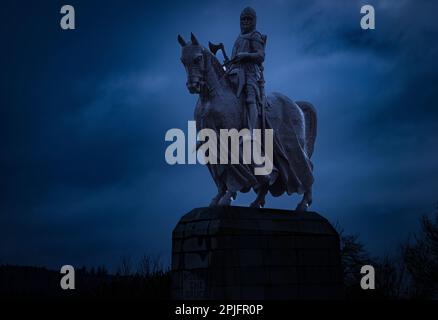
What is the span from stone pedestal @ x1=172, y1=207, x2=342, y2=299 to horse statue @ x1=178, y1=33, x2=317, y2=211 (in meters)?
0.74

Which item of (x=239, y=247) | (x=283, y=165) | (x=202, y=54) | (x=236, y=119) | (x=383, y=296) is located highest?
(x=202, y=54)

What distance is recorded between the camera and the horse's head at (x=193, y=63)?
41.3 ft

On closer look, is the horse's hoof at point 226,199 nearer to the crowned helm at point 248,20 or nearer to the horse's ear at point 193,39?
the horse's ear at point 193,39

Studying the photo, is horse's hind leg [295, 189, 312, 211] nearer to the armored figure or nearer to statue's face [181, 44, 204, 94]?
the armored figure

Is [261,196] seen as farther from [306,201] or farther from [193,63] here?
[193,63]

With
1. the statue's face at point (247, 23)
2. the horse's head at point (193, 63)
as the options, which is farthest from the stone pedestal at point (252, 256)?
the statue's face at point (247, 23)

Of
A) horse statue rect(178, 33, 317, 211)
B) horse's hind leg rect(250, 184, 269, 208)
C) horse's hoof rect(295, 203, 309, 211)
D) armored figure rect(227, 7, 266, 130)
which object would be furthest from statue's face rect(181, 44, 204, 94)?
horse's hoof rect(295, 203, 309, 211)

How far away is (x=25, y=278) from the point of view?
17.2 m

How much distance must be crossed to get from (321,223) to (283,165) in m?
1.56

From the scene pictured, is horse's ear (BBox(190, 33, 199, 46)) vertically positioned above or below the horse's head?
above

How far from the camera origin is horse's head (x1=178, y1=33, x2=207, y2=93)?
12.6 metres

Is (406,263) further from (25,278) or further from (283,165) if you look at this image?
(25,278)

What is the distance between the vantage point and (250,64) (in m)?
13.5
